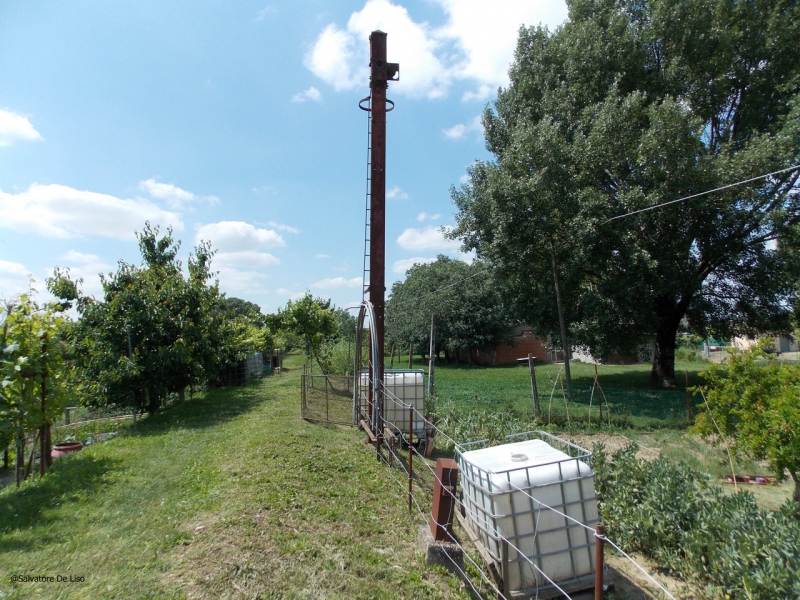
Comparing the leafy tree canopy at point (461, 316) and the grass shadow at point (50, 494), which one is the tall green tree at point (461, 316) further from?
the grass shadow at point (50, 494)

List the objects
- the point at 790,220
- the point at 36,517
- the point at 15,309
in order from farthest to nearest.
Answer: the point at 790,220, the point at 15,309, the point at 36,517

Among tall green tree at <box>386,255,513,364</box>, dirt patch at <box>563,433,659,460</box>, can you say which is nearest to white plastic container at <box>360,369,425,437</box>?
dirt patch at <box>563,433,659,460</box>

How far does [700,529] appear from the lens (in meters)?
4.39

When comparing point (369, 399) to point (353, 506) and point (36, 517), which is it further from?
point (36, 517)

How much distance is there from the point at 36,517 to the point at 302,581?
3.58 meters

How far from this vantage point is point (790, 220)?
13391mm

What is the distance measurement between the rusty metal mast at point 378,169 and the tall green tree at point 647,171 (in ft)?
18.0

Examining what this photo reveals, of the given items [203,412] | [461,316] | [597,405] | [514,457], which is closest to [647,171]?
[597,405]

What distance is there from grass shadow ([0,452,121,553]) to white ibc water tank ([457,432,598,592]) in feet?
14.3

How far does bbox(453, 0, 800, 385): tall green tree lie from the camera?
12.7m

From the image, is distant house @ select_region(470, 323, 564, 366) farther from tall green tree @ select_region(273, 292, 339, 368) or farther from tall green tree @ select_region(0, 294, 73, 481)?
tall green tree @ select_region(0, 294, 73, 481)

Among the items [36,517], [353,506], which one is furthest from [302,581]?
[36,517]

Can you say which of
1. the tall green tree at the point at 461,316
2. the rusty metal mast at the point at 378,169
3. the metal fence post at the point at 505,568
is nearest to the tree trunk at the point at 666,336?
the rusty metal mast at the point at 378,169

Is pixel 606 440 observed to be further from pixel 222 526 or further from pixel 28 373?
pixel 28 373
